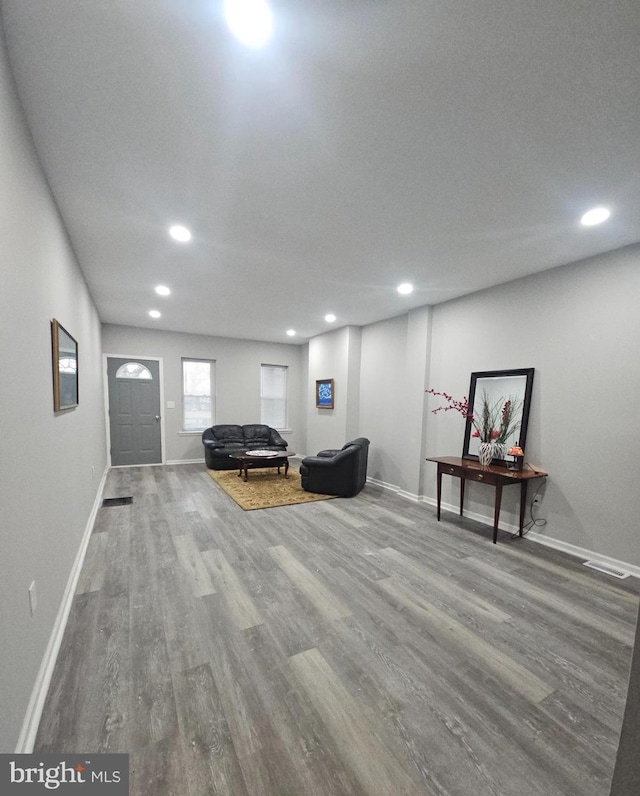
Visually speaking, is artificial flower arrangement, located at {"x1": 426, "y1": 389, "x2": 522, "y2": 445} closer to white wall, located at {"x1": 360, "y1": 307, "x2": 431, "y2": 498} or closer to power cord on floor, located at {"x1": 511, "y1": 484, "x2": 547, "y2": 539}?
power cord on floor, located at {"x1": 511, "y1": 484, "x2": 547, "y2": 539}

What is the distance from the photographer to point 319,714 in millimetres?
1473

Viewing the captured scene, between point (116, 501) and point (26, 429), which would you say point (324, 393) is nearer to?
point (116, 501)

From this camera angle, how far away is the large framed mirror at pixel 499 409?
3.46 m

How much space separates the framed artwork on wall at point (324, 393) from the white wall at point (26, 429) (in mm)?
4550

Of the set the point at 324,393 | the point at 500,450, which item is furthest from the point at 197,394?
the point at 500,450

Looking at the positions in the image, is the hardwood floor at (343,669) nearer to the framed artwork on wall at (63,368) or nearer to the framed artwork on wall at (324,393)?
the framed artwork on wall at (63,368)

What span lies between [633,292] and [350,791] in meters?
3.76

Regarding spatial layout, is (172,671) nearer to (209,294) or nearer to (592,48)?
(592,48)

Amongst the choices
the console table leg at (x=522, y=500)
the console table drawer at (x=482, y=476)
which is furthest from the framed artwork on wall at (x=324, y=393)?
the console table leg at (x=522, y=500)

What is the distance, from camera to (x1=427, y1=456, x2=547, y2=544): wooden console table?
3148 millimetres

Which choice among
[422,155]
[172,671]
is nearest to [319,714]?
[172,671]

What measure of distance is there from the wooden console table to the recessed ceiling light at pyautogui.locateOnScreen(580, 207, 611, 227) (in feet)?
6.99

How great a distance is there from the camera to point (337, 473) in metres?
4.77

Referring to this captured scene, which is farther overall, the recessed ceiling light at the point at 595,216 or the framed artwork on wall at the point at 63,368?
the recessed ceiling light at the point at 595,216
